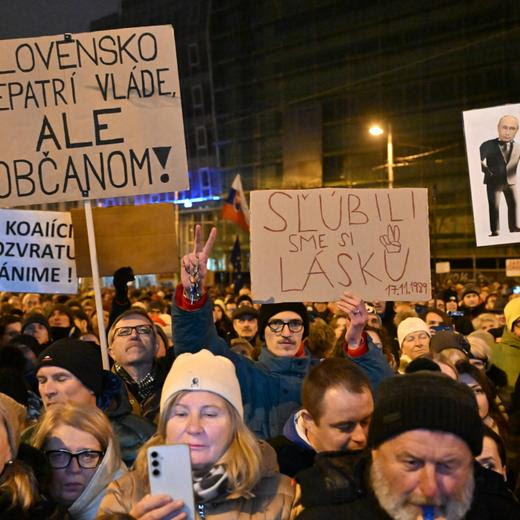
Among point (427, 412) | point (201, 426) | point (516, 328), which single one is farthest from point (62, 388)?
point (516, 328)

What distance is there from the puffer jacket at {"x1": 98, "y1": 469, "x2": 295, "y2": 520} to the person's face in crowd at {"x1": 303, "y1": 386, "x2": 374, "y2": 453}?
1.58ft

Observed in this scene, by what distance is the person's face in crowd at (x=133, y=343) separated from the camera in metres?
4.58

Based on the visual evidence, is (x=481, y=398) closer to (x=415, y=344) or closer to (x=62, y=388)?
(x=415, y=344)

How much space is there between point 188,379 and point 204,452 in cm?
25

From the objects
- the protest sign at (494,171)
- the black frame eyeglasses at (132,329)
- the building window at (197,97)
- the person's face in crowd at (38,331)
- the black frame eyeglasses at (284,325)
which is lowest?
the person's face in crowd at (38,331)

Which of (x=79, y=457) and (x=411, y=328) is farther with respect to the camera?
(x=411, y=328)

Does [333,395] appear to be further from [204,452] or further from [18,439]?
[18,439]

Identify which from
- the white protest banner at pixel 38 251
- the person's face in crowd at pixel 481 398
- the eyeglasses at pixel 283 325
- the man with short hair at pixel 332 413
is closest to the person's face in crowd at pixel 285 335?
the eyeglasses at pixel 283 325

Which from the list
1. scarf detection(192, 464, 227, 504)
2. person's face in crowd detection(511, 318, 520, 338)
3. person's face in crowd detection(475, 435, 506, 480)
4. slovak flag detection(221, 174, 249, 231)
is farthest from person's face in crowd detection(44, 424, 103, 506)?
slovak flag detection(221, 174, 249, 231)

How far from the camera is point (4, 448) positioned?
269 centimetres

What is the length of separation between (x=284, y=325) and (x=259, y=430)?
82 centimetres

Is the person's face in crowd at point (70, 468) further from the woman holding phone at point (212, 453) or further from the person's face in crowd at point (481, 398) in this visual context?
the person's face in crowd at point (481, 398)

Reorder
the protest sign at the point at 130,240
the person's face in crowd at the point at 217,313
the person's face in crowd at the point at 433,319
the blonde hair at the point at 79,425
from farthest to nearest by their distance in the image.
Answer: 1. the person's face in crowd at the point at 217,313
2. the person's face in crowd at the point at 433,319
3. the protest sign at the point at 130,240
4. the blonde hair at the point at 79,425

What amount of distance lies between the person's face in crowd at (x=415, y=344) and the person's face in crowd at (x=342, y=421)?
2803mm
